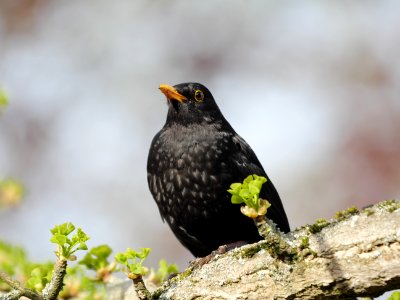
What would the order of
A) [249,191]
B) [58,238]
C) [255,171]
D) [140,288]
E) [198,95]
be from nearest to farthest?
[249,191] < [58,238] < [140,288] < [255,171] < [198,95]

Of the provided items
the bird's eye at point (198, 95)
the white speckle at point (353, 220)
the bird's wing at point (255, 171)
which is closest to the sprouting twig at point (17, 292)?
the white speckle at point (353, 220)

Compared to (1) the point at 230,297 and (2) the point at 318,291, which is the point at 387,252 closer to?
(2) the point at 318,291

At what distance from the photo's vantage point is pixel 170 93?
4684mm

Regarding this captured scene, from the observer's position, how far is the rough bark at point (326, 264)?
6.70 feet

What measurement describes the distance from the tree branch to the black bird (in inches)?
62.1

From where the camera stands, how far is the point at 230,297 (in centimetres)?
250

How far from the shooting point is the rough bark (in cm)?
204

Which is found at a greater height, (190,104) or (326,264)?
(190,104)

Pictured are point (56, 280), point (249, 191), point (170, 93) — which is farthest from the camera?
point (170, 93)

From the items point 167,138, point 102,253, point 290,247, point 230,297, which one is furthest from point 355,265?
point 167,138

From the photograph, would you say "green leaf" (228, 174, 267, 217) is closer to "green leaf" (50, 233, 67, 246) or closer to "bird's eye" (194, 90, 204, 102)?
"green leaf" (50, 233, 67, 246)

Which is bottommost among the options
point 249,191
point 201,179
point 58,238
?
point 249,191

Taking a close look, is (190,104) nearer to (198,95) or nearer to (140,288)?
(198,95)

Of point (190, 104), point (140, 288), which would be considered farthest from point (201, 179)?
point (140, 288)
